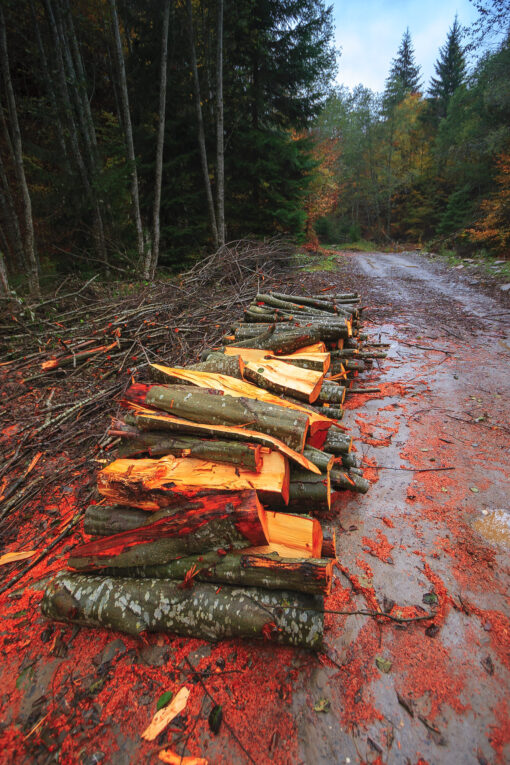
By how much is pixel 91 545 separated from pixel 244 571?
1048 millimetres

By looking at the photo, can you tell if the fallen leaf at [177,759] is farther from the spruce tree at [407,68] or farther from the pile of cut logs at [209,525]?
the spruce tree at [407,68]

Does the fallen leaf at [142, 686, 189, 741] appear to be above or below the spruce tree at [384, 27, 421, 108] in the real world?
below

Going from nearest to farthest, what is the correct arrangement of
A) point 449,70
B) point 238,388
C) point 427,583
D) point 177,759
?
point 177,759 → point 427,583 → point 238,388 → point 449,70

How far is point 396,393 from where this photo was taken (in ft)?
14.8

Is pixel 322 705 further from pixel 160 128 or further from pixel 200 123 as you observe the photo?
pixel 200 123

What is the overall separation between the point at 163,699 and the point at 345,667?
3.17 ft

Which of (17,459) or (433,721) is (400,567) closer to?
(433,721)

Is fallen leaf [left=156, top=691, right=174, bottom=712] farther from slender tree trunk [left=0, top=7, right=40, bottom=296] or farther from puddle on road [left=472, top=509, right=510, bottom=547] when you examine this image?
slender tree trunk [left=0, top=7, right=40, bottom=296]

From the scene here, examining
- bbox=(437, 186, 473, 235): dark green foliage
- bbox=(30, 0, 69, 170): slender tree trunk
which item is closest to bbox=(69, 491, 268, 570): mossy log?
bbox=(30, 0, 69, 170): slender tree trunk

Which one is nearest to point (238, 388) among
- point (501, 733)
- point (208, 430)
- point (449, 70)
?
point (208, 430)

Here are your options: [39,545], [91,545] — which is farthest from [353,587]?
[39,545]

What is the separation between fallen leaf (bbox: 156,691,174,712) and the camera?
5.11 feet

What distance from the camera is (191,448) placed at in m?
2.28

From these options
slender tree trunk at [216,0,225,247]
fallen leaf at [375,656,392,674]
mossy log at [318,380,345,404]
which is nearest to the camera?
fallen leaf at [375,656,392,674]
